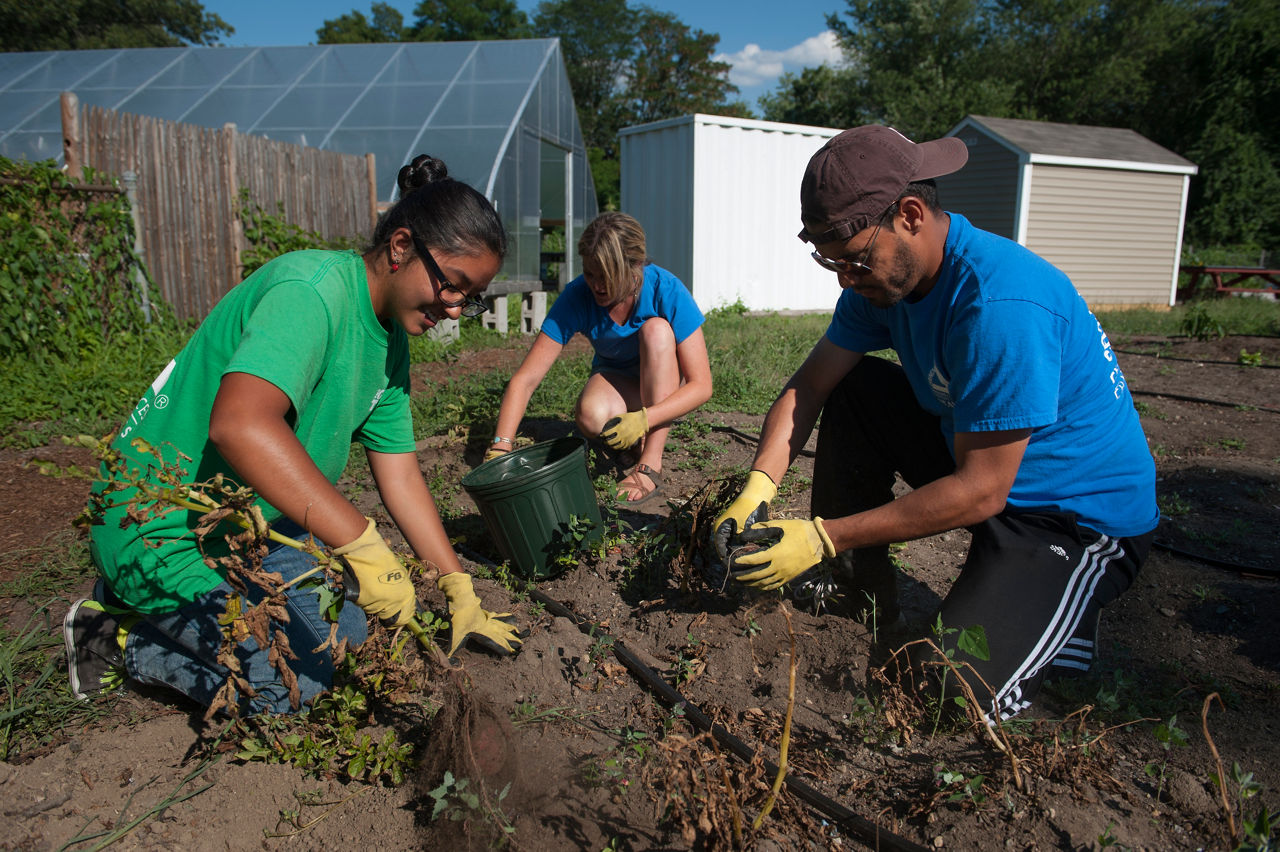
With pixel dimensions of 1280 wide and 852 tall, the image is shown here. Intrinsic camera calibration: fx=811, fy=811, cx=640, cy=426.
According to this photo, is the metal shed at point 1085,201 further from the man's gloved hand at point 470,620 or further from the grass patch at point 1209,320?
the man's gloved hand at point 470,620

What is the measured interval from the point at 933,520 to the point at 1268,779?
933mm

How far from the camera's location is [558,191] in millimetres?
12617

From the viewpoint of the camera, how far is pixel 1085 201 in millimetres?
15070

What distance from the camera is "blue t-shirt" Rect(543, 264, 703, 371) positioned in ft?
12.9

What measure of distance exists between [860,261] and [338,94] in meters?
9.94

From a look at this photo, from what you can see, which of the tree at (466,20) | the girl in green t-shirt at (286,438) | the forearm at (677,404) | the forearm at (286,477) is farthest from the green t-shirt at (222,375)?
the tree at (466,20)

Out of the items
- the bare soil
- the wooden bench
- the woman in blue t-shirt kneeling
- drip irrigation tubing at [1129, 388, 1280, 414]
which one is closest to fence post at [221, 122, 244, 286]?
the woman in blue t-shirt kneeling

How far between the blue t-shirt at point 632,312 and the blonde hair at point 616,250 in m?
0.14

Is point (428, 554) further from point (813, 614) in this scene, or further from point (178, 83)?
point (178, 83)

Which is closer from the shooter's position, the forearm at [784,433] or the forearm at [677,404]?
the forearm at [784,433]

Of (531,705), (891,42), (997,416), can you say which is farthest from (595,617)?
(891,42)

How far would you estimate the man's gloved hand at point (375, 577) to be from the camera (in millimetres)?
1838

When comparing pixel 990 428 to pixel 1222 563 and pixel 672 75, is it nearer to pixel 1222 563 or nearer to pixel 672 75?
pixel 1222 563

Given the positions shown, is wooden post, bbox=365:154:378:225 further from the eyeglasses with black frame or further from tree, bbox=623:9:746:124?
tree, bbox=623:9:746:124
